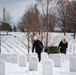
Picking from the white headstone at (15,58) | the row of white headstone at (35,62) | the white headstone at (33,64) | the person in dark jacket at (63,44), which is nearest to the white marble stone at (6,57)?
the row of white headstone at (35,62)

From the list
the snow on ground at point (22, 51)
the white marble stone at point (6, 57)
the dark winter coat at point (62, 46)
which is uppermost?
the dark winter coat at point (62, 46)

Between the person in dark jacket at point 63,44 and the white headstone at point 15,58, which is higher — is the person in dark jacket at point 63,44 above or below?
above

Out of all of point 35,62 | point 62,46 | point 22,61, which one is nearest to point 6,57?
point 22,61

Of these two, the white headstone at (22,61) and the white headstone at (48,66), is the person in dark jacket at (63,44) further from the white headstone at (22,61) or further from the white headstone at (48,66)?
the white headstone at (48,66)

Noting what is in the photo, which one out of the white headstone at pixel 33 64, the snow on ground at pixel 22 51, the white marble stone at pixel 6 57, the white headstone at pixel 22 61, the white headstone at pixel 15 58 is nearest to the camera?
the snow on ground at pixel 22 51

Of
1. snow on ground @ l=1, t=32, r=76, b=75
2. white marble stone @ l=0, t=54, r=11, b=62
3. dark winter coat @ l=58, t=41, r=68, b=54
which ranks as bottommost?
snow on ground @ l=1, t=32, r=76, b=75

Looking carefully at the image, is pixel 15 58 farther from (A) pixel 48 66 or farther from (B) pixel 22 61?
(A) pixel 48 66

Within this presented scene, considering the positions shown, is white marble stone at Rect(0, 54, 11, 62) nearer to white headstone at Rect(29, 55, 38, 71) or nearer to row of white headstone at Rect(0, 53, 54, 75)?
row of white headstone at Rect(0, 53, 54, 75)

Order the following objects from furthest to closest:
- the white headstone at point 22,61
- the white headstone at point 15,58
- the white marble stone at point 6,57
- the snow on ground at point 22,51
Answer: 1. the white marble stone at point 6,57
2. the white headstone at point 15,58
3. the white headstone at point 22,61
4. the snow on ground at point 22,51

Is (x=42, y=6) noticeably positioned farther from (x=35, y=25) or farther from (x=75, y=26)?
(x=75, y=26)

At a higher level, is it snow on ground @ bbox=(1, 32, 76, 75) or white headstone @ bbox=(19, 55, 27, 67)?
white headstone @ bbox=(19, 55, 27, 67)

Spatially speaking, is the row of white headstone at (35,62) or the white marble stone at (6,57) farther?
the white marble stone at (6,57)

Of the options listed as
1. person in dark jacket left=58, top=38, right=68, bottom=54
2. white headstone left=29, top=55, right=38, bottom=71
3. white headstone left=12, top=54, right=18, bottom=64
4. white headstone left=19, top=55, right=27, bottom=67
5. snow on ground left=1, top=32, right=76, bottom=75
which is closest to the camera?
snow on ground left=1, top=32, right=76, bottom=75

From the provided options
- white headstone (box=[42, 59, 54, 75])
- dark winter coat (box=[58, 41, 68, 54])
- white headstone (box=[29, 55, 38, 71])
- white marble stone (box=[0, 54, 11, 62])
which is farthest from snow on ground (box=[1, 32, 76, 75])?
dark winter coat (box=[58, 41, 68, 54])
